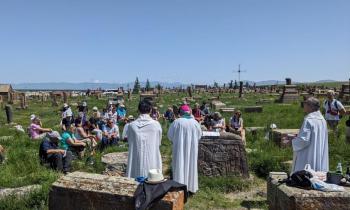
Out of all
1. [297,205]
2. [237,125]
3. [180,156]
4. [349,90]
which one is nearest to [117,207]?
[297,205]

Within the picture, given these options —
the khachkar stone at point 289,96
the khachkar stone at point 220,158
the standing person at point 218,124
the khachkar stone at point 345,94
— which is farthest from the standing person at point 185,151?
the khachkar stone at point 289,96

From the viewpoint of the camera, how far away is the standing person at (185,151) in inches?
302

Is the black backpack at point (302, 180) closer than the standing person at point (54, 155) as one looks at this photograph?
Yes

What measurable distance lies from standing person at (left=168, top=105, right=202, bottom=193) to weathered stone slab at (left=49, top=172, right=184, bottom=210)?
2512mm

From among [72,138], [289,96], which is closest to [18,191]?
[72,138]

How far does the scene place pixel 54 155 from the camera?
9.34 m

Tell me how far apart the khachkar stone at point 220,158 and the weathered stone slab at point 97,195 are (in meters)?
3.89

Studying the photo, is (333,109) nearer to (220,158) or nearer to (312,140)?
(220,158)

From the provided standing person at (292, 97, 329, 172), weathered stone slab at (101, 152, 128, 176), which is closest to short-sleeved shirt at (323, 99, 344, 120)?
standing person at (292, 97, 329, 172)

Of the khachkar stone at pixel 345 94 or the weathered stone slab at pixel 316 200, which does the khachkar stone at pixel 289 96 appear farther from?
the weathered stone slab at pixel 316 200

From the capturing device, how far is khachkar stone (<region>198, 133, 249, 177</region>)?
8945 millimetres

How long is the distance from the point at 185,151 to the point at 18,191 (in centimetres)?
291

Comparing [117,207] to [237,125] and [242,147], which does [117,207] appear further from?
[237,125]

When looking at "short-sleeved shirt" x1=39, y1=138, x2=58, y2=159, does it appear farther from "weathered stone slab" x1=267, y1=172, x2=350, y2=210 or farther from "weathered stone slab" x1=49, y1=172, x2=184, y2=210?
"weathered stone slab" x1=267, y1=172, x2=350, y2=210
